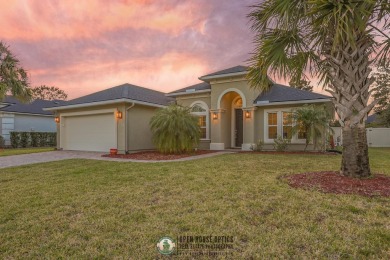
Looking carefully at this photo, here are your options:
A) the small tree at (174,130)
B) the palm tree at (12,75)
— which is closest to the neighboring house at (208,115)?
the small tree at (174,130)

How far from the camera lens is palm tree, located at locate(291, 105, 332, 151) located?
10.9 metres

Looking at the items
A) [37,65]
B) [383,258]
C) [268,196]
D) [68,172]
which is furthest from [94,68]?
[383,258]

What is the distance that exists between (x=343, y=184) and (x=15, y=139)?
23.9 metres

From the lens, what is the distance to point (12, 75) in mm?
12164

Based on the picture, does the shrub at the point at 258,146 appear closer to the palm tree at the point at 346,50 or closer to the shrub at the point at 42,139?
the palm tree at the point at 346,50

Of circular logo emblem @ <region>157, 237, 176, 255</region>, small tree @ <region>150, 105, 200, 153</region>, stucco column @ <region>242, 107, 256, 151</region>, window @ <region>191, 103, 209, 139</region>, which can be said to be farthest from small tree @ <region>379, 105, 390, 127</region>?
circular logo emblem @ <region>157, 237, 176, 255</region>

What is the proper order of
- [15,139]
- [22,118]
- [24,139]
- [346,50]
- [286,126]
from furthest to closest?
[22,118]
[24,139]
[15,139]
[286,126]
[346,50]

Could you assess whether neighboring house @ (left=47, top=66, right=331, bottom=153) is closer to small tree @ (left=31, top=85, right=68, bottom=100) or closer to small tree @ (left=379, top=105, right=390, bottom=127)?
small tree @ (left=379, top=105, right=390, bottom=127)

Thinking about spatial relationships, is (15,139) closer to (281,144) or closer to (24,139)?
(24,139)

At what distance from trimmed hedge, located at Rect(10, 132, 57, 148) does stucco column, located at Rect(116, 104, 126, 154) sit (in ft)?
42.2

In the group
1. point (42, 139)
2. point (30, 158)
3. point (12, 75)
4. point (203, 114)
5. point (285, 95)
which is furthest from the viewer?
point (42, 139)

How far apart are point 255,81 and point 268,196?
3936 millimetres

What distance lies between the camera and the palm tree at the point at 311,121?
1087 cm

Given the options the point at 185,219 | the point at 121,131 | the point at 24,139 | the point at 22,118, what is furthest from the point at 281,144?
the point at 22,118
